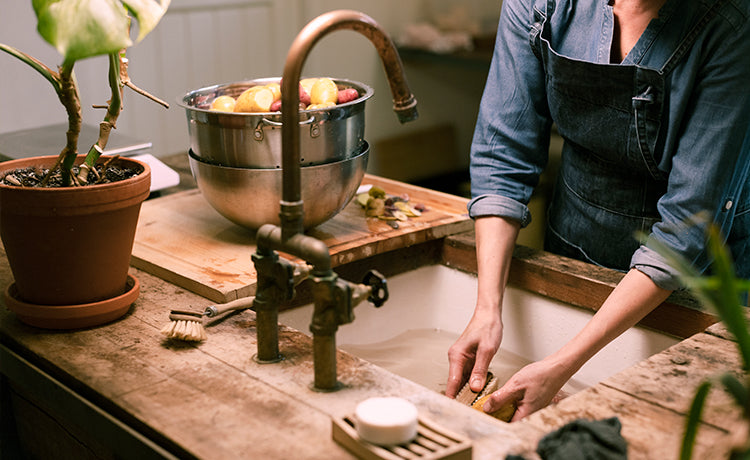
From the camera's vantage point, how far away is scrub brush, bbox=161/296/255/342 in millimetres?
1021

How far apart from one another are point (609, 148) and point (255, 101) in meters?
0.62

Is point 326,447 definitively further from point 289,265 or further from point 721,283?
point 721,283

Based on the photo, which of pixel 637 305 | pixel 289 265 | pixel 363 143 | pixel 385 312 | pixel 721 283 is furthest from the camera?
pixel 385 312

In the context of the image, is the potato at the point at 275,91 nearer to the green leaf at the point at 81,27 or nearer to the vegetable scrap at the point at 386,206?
the vegetable scrap at the point at 386,206

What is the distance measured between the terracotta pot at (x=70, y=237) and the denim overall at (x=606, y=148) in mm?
735

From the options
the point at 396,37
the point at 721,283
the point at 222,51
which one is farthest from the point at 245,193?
the point at 396,37

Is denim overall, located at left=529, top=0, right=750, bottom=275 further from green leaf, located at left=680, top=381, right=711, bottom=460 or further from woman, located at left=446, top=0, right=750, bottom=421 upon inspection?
green leaf, located at left=680, top=381, right=711, bottom=460

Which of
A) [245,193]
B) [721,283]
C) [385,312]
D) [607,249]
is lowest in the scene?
[385,312]

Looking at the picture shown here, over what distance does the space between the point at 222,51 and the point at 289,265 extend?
247cm

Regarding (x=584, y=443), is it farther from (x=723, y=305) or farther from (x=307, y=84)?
(x=307, y=84)

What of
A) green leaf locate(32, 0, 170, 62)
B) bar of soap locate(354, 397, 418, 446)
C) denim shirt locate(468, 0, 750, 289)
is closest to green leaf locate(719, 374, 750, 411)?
bar of soap locate(354, 397, 418, 446)

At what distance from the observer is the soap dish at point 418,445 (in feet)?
2.39

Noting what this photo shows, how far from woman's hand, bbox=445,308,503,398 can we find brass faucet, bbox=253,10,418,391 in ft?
1.17

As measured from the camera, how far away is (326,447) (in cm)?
79
